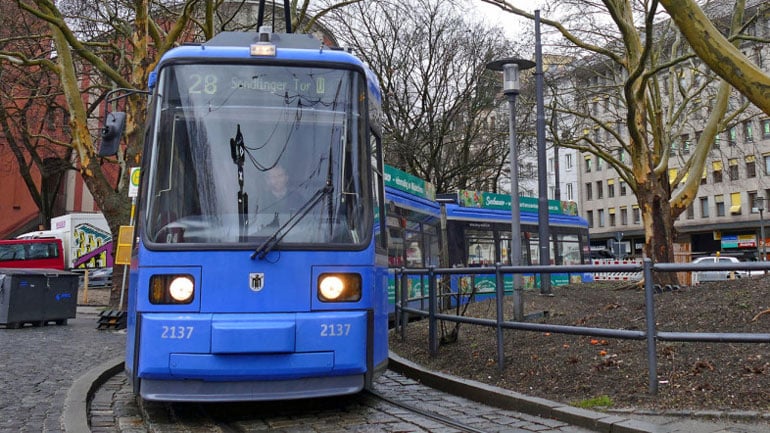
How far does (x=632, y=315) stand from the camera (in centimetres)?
847

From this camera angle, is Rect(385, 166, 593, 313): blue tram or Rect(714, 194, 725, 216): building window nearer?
Rect(385, 166, 593, 313): blue tram

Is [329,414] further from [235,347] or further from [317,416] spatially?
[235,347]

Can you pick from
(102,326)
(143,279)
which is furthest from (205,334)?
(102,326)

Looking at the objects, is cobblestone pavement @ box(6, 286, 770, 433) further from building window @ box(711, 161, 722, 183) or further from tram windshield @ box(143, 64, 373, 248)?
building window @ box(711, 161, 722, 183)

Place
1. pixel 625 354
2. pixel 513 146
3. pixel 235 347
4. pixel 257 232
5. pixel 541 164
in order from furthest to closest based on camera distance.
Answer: pixel 541 164
pixel 513 146
pixel 625 354
pixel 257 232
pixel 235 347

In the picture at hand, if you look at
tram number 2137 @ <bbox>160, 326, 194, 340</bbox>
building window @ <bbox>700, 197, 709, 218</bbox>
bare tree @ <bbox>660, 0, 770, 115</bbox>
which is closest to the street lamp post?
bare tree @ <bbox>660, 0, 770, 115</bbox>

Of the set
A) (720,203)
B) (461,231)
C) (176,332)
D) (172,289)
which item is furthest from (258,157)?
(720,203)

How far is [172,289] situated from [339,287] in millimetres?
1322

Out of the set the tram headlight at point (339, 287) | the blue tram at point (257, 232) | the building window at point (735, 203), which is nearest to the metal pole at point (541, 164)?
the blue tram at point (257, 232)

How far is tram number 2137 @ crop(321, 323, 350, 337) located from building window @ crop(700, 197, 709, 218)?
58.5m

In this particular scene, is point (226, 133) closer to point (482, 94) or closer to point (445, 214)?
point (445, 214)

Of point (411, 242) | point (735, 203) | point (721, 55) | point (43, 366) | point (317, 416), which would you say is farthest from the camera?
point (735, 203)

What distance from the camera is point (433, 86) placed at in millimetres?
30219

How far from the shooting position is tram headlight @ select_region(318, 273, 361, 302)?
5711mm
